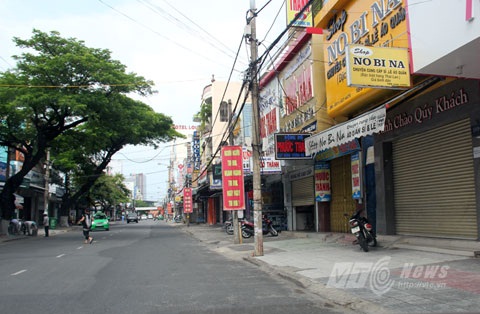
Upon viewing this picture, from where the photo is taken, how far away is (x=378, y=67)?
404 inches

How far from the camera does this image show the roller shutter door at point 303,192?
65.3 feet

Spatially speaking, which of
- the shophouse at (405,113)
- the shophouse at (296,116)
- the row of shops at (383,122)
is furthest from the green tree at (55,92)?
the shophouse at (405,113)

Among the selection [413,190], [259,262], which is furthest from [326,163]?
[259,262]

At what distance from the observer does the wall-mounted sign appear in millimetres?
16578

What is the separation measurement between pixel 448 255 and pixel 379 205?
392cm

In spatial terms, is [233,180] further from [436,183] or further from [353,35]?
[436,183]

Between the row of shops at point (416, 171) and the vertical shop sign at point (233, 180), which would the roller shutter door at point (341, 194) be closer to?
the row of shops at point (416, 171)

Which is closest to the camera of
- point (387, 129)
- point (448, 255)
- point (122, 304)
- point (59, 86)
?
point (122, 304)

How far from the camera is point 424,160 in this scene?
487 inches

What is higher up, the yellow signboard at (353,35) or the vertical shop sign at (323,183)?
the yellow signboard at (353,35)

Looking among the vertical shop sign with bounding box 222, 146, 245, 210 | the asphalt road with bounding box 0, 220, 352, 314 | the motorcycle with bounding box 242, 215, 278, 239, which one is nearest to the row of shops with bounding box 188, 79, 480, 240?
the vertical shop sign with bounding box 222, 146, 245, 210

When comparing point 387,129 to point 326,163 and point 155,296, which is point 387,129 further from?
point 155,296

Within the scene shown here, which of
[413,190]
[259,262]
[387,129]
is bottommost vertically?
[259,262]

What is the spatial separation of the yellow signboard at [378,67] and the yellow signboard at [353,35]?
96cm
